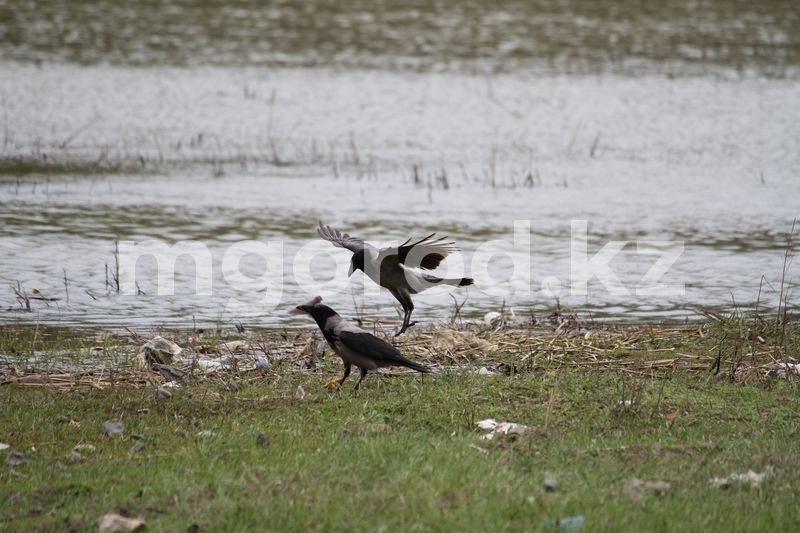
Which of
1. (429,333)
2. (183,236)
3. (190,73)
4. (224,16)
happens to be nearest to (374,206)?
(183,236)

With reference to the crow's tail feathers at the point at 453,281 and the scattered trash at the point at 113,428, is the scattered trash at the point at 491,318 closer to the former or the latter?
the crow's tail feathers at the point at 453,281

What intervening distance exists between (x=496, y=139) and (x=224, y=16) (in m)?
14.8

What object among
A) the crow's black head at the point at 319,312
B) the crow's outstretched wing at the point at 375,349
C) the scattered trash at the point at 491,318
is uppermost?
the crow's black head at the point at 319,312

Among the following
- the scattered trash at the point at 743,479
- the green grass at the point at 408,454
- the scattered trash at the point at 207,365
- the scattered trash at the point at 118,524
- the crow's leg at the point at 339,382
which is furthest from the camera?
the scattered trash at the point at 207,365

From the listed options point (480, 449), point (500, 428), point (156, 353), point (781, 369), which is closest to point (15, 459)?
point (156, 353)

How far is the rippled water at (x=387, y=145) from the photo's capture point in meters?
13.0

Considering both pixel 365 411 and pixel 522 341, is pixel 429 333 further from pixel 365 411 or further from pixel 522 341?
pixel 365 411

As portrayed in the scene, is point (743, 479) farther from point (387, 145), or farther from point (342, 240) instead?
point (387, 145)

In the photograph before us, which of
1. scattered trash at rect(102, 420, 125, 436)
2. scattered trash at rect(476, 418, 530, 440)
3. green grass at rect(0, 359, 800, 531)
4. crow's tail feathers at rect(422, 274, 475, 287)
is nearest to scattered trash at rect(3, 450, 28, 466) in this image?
green grass at rect(0, 359, 800, 531)

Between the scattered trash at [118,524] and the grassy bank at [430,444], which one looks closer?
the scattered trash at [118,524]

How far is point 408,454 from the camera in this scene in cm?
646

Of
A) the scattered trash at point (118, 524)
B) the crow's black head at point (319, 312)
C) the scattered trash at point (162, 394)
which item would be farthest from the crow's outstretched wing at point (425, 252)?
the scattered trash at point (118, 524)

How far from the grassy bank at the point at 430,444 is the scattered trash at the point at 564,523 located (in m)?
0.02

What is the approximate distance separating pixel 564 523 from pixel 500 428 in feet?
5.35
